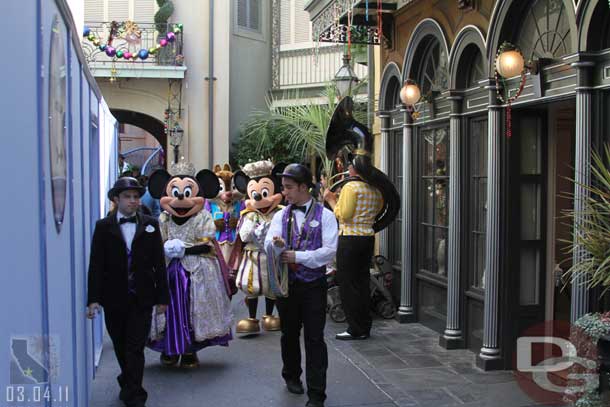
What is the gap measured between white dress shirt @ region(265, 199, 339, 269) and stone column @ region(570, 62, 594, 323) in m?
1.79

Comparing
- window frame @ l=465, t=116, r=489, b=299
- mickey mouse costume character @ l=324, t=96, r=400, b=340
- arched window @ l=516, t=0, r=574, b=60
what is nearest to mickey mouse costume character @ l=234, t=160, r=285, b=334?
mickey mouse costume character @ l=324, t=96, r=400, b=340

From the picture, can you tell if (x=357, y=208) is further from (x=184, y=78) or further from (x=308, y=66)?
(x=308, y=66)

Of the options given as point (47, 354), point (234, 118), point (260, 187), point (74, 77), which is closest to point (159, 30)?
point (234, 118)

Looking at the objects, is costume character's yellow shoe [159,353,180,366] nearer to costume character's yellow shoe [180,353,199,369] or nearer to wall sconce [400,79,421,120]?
costume character's yellow shoe [180,353,199,369]

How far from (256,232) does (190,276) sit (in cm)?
137

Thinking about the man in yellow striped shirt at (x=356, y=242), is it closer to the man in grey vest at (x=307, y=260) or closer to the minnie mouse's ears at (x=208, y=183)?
the minnie mouse's ears at (x=208, y=183)

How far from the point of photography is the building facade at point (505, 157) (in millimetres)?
5496

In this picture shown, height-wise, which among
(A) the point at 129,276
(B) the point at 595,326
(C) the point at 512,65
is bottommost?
(B) the point at 595,326

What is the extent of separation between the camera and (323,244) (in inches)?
229

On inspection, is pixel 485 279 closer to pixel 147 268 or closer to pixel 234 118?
pixel 147 268

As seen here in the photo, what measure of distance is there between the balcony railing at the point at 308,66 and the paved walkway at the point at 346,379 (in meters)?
13.1

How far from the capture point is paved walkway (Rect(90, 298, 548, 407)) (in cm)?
610

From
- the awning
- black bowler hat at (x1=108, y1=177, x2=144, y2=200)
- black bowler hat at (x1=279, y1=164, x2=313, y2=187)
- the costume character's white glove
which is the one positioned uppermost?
the awning

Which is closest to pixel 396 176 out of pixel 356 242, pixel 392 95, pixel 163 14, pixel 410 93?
pixel 392 95
